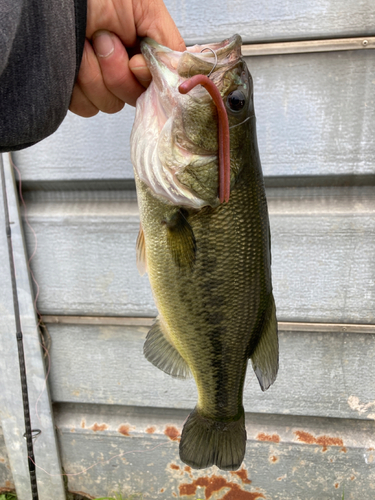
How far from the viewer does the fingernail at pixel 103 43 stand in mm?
721

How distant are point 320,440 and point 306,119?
134 centimetres

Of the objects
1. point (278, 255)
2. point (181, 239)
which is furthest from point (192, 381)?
point (181, 239)

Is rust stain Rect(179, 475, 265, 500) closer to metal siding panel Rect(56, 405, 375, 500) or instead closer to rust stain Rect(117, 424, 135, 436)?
metal siding panel Rect(56, 405, 375, 500)

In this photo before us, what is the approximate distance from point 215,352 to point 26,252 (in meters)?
0.94

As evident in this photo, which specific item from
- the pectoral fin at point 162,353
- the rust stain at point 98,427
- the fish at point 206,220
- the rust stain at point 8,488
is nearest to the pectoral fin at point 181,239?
the fish at point 206,220

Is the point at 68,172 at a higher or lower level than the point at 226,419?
higher

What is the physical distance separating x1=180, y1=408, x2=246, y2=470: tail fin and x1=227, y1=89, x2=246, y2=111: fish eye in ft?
2.70

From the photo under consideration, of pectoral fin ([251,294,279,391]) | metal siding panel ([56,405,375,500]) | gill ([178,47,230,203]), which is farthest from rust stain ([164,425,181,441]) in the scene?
gill ([178,47,230,203])

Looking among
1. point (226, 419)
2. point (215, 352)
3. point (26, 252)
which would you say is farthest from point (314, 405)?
point (26, 252)

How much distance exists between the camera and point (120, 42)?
0.74m

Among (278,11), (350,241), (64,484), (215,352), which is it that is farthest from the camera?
(64,484)

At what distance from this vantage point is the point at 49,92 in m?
0.65

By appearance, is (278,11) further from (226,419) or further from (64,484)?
(64,484)

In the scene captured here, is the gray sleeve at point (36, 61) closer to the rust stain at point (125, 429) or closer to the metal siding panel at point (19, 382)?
the metal siding panel at point (19, 382)
